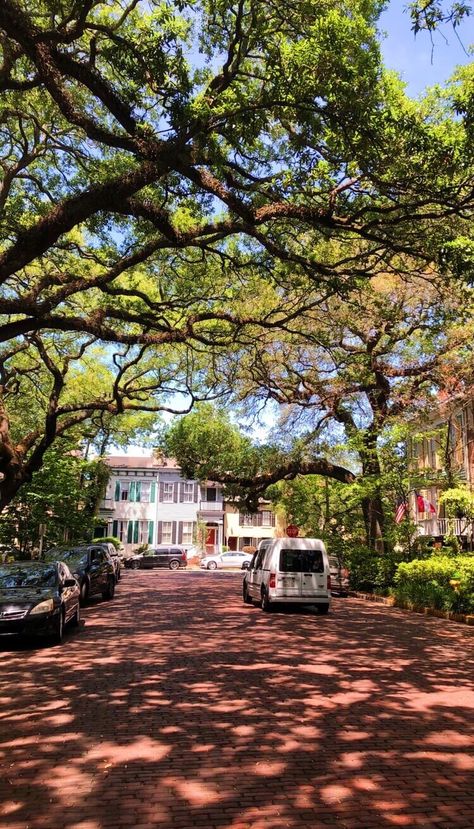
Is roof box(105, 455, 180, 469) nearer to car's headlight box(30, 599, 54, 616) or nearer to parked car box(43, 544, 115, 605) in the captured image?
parked car box(43, 544, 115, 605)

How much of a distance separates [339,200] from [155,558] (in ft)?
126

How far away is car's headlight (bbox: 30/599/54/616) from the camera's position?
1098 centimetres

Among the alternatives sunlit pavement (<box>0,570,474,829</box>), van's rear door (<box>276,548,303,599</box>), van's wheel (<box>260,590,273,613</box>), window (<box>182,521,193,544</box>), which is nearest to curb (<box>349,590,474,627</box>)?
van's rear door (<box>276,548,303,599</box>)

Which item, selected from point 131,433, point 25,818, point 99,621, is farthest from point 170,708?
point 131,433

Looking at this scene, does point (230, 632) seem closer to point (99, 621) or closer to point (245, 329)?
point (99, 621)

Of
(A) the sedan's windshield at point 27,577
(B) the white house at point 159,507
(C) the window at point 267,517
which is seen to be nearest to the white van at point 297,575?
(A) the sedan's windshield at point 27,577

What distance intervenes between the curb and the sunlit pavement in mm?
4353

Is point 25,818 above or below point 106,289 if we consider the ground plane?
below

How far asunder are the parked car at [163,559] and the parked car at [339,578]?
844 inches

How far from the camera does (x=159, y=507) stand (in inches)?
2309

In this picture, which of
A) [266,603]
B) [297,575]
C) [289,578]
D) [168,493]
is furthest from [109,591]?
[168,493]

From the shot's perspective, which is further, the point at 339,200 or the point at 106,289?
the point at 106,289

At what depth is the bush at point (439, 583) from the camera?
54.9ft

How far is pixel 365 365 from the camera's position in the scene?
68.2 feet
